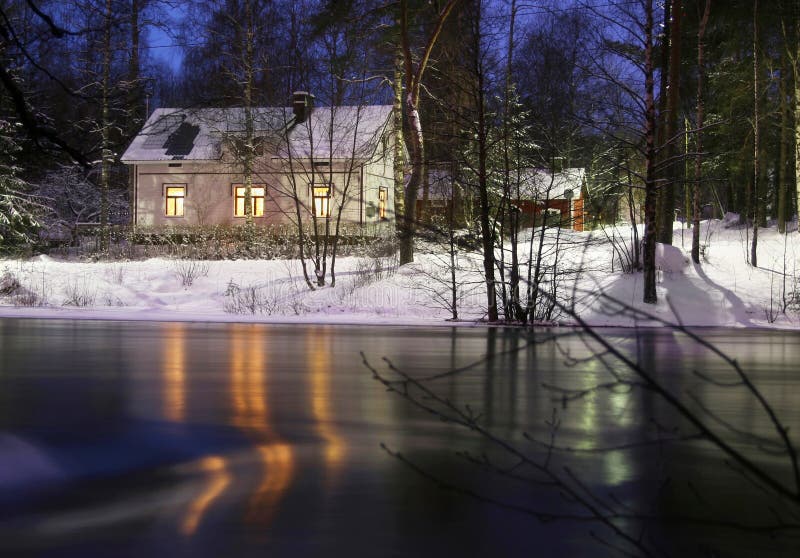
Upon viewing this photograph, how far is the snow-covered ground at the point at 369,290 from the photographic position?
18500mm

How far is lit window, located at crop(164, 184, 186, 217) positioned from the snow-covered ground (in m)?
13.3

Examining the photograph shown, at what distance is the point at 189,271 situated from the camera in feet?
86.9

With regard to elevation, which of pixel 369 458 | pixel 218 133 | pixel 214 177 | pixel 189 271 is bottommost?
pixel 369 458

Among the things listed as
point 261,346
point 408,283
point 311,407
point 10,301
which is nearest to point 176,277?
point 10,301

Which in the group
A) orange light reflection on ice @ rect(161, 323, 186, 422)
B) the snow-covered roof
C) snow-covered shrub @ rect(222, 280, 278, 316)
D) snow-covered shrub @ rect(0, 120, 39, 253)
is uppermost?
the snow-covered roof

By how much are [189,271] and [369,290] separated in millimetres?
6716

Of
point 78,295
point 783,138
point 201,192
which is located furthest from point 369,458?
point 201,192

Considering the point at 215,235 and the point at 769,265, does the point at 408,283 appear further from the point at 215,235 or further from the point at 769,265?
the point at 215,235

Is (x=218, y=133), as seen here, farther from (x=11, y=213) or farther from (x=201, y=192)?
(x=11, y=213)

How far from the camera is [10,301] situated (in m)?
22.5

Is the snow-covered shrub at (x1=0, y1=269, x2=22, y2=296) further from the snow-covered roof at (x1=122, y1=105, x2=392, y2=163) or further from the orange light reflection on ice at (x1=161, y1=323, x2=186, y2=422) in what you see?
the snow-covered roof at (x1=122, y1=105, x2=392, y2=163)

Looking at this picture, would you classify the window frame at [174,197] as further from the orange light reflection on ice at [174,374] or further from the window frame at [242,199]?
the orange light reflection on ice at [174,374]

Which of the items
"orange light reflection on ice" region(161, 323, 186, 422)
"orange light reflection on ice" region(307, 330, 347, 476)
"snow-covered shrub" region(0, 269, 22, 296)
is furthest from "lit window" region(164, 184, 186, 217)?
"orange light reflection on ice" region(307, 330, 347, 476)

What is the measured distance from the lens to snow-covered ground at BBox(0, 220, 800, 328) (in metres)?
18.5
